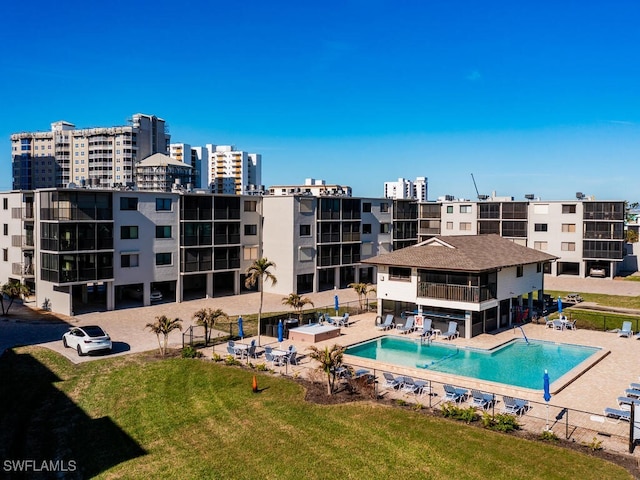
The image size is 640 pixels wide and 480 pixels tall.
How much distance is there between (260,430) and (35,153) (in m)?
164

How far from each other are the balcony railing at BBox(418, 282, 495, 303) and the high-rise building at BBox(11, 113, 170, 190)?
120m

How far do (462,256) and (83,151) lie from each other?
141 meters

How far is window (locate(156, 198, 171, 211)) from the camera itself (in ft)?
148

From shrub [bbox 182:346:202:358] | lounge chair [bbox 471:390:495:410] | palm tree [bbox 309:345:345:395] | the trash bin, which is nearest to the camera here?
lounge chair [bbox 471:390:495:410]

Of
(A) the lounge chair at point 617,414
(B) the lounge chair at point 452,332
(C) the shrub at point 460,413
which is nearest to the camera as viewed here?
(A) the lounge chair at point 617,414

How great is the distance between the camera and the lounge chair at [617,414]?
1941 centimetres

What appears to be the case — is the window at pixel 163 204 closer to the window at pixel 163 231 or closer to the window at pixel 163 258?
the window at pixel 163 231

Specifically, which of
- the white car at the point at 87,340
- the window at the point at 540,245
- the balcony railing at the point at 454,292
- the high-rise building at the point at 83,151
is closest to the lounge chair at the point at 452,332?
the balcony railing at the point at 454,292

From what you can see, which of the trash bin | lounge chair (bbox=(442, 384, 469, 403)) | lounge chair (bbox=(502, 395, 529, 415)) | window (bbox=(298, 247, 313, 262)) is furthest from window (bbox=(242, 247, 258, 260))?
lounge chair (bbox=(502, 395, 529, 415))

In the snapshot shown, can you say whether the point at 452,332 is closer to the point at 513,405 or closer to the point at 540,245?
the point at 513,405

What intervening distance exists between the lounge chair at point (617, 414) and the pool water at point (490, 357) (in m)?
4.73

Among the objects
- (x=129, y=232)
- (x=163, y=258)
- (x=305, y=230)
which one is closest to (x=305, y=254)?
(x=305, y=230)

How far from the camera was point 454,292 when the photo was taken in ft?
111

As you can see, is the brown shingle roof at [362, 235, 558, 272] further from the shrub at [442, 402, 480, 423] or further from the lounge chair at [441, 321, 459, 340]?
the shrub at [442, 402, 480, 423]
